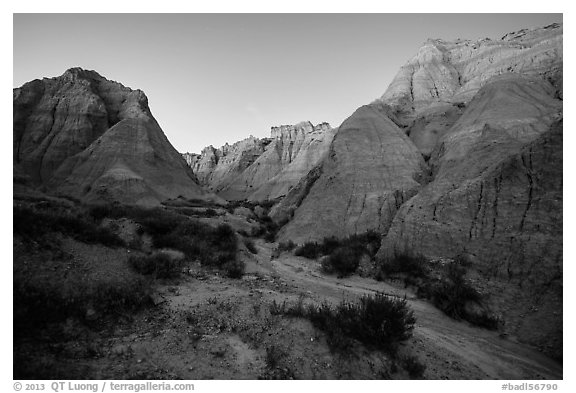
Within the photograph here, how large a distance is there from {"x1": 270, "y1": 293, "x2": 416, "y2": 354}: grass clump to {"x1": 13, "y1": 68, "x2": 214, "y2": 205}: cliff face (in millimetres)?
31575

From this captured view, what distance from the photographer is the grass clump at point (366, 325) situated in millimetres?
4562

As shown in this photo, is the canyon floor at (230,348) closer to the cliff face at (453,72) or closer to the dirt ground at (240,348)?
the dirt ground at (240,348)

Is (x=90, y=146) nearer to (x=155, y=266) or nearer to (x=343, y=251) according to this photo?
(x=155, y=266)

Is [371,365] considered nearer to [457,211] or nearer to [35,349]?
[35,349]

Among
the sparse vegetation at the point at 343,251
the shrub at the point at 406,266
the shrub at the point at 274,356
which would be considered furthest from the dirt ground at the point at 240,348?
the sparse vegetation at the point at 343,251

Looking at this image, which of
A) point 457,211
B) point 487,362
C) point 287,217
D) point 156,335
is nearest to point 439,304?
point 487,362

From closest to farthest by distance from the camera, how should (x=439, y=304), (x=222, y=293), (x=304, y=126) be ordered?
(x=222, y=293)
(x=439, y=304)
(x=304, y=126)

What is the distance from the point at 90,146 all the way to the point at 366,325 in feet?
143

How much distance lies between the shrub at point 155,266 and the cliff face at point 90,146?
27.0 metres

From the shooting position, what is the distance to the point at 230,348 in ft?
14.5

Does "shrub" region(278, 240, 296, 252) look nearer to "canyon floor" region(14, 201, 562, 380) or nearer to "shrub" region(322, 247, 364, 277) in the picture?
"shrub" region(322, 247, 364, 277)

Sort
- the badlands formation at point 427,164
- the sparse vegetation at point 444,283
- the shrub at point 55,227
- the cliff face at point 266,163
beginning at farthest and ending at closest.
Answer: the cliff face at point 266,163 → the badlands formation at point 427,164 → the sparse vegetation at point 444,283 → the shrub at point 55,227

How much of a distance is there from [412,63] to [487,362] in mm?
44472

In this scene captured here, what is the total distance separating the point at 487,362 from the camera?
4.93 meters
